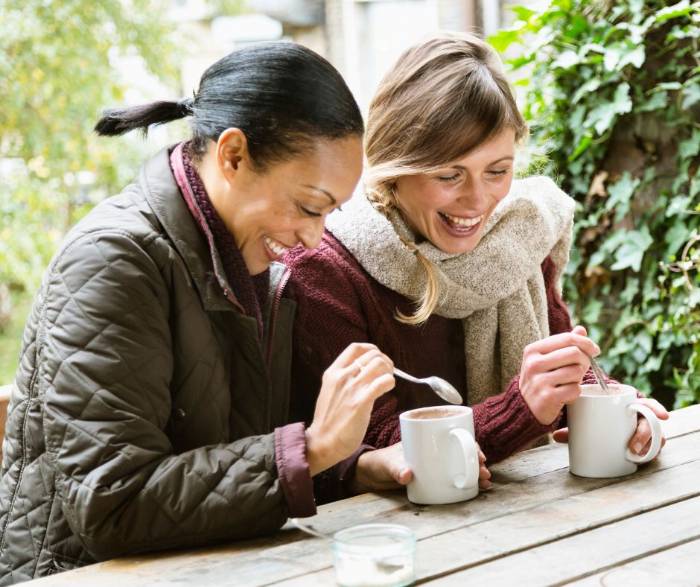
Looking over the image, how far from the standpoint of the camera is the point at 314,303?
161cm

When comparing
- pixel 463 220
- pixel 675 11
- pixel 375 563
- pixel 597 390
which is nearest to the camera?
pixel 375 563

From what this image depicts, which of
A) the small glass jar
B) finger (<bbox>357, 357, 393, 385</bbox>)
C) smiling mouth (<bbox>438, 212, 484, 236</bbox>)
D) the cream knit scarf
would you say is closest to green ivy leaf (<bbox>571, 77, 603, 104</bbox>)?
the cream knit scarf

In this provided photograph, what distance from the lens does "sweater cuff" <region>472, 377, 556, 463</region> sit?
1403 mm

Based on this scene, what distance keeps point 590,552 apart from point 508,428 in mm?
379

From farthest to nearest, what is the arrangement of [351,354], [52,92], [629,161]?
[52,92], [629,161], [351,354]

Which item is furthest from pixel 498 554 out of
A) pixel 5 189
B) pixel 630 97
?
pixel 5 189

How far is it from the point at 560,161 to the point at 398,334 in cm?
132

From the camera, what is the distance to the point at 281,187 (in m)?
1.27

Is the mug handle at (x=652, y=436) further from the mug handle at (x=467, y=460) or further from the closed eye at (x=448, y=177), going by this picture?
the closed eye at (x=448, y=177)

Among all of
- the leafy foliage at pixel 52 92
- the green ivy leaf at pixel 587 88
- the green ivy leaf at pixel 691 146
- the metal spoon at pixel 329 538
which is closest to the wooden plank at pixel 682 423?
the metal spoon at pixel 329 538

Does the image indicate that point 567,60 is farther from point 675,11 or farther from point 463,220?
point 463,220

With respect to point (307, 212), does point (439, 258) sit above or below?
below

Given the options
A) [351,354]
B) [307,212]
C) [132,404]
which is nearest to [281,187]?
[307,212]

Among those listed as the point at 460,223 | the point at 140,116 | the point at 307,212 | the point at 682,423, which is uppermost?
the point at 140,116
